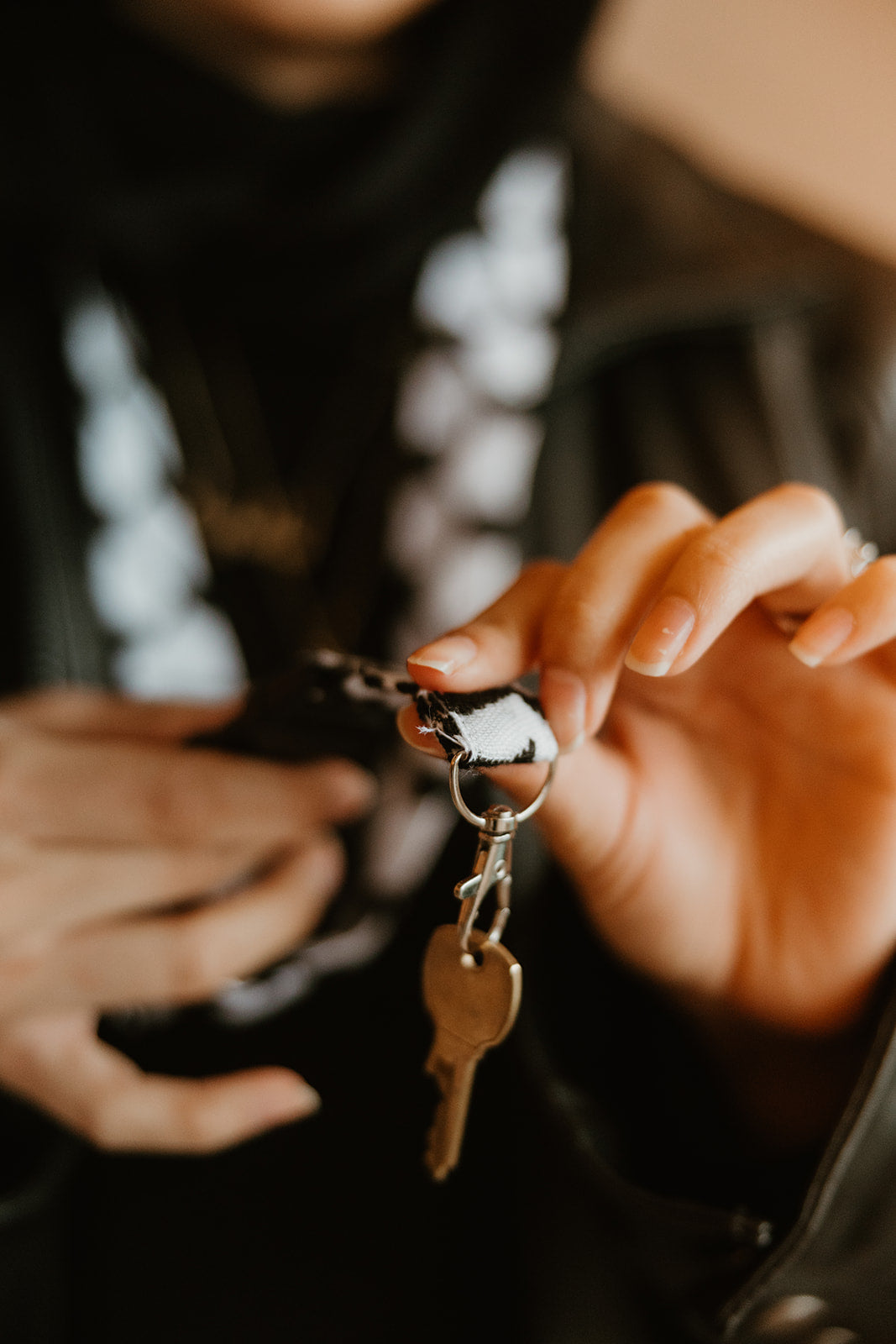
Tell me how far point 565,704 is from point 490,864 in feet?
0.22

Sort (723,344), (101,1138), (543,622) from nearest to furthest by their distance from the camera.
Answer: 1. (543,622)
2. (101,1138)
3. (723,344)

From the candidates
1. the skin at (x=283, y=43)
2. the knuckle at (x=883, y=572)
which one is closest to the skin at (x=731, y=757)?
the knuckle at (x=883, y=572)

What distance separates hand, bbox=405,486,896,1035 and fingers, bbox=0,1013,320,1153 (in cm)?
20

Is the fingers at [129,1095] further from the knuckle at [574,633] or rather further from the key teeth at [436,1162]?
the knuckle at [574,633]

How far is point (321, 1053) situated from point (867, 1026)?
1.04ft

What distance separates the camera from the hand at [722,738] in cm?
32

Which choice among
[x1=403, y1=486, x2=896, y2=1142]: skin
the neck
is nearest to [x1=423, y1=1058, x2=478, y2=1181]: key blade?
[x1=403, y1=486, x2=896, y2=1142]: skin

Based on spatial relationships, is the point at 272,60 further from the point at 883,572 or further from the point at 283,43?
the point at 883,572

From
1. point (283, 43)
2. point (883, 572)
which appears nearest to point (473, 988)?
point (883, 572)

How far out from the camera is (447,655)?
1.00ft

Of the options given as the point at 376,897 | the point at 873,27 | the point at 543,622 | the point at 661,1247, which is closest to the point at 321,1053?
the point at 376,897

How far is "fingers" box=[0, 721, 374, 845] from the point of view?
0.47 meters

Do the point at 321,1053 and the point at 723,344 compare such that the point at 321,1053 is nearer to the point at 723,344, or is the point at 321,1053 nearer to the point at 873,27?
the point at 723,344

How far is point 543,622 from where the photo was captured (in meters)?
0.35
